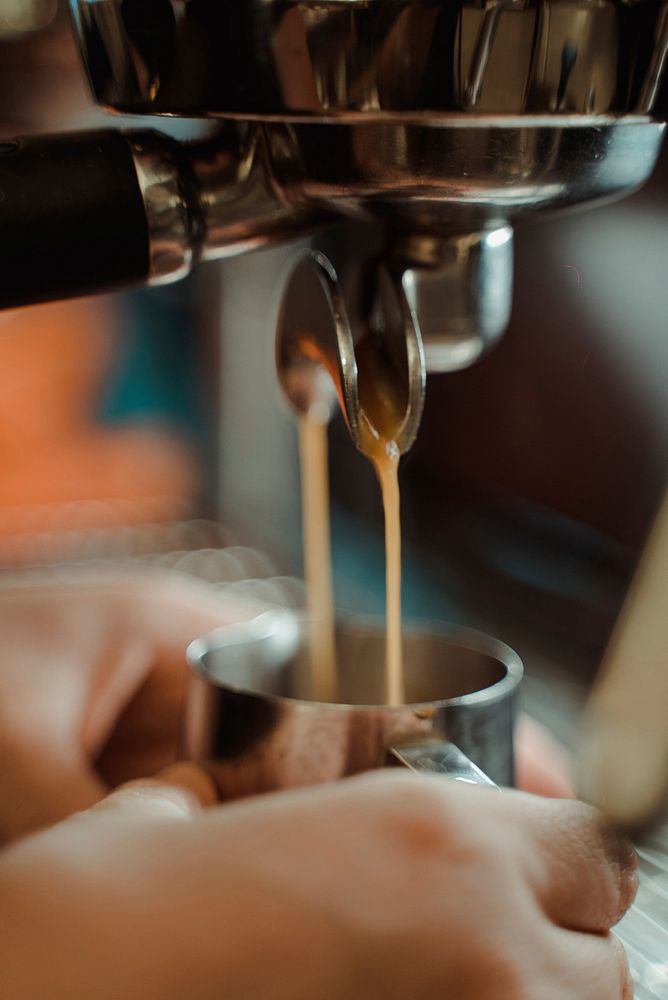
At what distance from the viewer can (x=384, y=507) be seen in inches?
14.7

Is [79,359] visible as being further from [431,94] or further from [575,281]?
[431,94]

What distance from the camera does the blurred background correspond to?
516 millimetres

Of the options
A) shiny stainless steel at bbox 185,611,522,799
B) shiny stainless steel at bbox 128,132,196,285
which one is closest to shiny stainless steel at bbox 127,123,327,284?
shiny stainless steel at bbox 128,132,196,285

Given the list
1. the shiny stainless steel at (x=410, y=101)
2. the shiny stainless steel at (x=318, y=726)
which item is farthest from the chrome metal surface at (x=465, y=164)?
the shiny stainless steel at (x=318, y=726)

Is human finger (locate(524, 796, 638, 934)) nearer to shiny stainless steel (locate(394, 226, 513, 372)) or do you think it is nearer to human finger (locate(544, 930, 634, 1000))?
human finger (locate(544, 930, 634, 1000))

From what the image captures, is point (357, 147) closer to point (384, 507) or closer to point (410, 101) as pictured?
point (410, 101)

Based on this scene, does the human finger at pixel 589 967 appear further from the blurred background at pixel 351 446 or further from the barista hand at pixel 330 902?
the blurred background at pixel 351 446

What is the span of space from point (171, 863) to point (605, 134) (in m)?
0.19

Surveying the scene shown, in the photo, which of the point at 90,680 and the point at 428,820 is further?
the point at 90,680

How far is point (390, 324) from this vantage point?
1.01 ft

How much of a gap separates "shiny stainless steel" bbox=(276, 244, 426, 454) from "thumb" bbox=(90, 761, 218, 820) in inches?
4.2

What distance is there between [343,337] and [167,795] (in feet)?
0.43

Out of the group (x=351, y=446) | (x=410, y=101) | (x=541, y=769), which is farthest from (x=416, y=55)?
(x=351, y=446)

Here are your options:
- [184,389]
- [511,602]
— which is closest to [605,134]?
[511,602]
